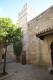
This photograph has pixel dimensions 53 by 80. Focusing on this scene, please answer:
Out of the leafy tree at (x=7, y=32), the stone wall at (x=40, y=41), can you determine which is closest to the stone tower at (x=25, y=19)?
the stone wall at (x=40, y=41)

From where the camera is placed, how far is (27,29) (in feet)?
36.9

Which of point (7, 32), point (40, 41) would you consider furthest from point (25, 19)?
point (7, 32)

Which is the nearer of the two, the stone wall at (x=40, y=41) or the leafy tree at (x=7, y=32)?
the leafy tree at (x=7, y=32)

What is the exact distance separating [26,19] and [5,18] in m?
4.64

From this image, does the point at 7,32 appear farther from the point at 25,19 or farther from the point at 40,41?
the point at 25,19

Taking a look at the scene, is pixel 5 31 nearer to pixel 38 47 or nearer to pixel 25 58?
pixel 38 47

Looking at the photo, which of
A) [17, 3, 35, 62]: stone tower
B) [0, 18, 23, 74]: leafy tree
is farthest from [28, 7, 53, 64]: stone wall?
[0, 18, 23, 74]: leafy tree

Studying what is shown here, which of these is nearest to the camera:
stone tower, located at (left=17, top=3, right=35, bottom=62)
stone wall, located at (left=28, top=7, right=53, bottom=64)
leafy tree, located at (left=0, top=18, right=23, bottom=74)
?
leafy tree, located at (left=0, top=18, right=23, bottom=74)

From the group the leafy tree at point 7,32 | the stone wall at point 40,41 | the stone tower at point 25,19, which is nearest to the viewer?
the leafy tree at point 7,32

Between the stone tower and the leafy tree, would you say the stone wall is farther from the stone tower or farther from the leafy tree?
the leafy tree

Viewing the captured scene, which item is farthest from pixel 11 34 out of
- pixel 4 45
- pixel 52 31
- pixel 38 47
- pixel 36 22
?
pixel 36 22

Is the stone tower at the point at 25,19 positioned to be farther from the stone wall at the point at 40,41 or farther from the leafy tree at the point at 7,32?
the leafy tree at the point at 7,32

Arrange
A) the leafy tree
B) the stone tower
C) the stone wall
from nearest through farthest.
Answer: the leafy tree → the stone wall → the stone tower

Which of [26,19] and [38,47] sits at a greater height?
[26,19]
